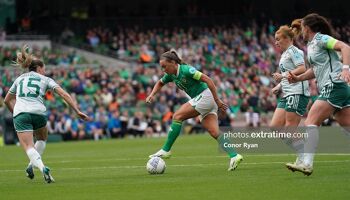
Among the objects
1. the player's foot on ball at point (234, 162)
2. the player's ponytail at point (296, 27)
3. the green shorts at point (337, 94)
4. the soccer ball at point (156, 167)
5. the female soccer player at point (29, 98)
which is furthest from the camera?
the player's ponytail at point (296, 27)

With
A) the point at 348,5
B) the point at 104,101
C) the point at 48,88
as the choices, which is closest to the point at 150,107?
the point at 104,101

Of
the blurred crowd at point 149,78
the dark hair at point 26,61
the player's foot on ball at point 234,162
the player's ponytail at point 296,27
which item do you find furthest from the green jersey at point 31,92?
the blurred crowd at point 149,78

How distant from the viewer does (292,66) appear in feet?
50.2

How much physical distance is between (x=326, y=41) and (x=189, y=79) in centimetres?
322

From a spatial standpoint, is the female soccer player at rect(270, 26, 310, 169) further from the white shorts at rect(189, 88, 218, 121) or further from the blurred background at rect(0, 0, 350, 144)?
the blurred background at rect(0, 0, 350, 144)

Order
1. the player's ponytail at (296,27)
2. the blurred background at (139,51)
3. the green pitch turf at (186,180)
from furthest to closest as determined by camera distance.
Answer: the blurred background at (139,51), the player's ponytail at (296,27), the green pitch turf at (186,180)

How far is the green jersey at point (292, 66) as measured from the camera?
→ 15.2 meters

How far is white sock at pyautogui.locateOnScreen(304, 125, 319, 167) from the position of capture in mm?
13039

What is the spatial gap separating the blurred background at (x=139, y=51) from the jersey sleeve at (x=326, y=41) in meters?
20.0

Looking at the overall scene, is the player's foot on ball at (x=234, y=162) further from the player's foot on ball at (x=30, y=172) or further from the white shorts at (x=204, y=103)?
the player's foot on ball at (x=30, y=172)

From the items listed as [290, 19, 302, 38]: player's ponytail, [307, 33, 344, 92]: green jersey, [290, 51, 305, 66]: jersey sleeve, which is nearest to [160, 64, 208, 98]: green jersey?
[290, 51, 305, 66]: jersey sleeve

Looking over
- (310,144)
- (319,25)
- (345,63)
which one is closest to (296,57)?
(319,25)

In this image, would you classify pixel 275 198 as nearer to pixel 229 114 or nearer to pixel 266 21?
pixel 229 114

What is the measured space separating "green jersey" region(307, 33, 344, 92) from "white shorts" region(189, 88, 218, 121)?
2.69 metres
